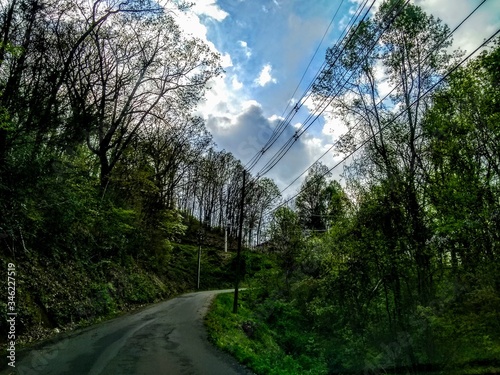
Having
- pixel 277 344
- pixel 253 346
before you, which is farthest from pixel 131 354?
pixel 277 344

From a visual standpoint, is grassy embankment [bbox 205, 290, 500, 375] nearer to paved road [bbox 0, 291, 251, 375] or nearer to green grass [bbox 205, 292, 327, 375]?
green grass [bbox 205, 292, 327, 375]

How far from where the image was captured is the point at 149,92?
21.8 metres

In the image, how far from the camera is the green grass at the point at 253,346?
9078 mm

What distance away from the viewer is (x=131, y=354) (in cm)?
891

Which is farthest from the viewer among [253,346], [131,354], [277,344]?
[277,344]

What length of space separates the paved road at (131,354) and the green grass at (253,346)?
422mm

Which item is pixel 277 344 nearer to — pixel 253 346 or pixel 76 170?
pixel 253 346

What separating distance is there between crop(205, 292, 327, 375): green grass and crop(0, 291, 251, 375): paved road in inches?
16.6

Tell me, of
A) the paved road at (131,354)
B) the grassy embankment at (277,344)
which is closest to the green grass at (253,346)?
the grassy embankment at (277,344)

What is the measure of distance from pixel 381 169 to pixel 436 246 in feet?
16.9

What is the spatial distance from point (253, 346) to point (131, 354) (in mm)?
6103

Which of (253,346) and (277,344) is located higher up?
Result: (253,346)

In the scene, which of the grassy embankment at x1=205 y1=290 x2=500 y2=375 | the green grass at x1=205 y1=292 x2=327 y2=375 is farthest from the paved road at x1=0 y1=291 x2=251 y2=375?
the grassy embankment at x1=205 y1=290 x2=500 y2=375

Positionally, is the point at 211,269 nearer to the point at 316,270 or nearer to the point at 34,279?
the point at 316,270
